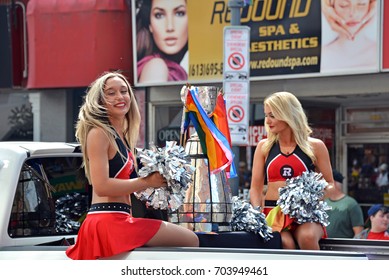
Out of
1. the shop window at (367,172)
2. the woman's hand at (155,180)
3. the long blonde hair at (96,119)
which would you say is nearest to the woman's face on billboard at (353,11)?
the shop window at (367,172)

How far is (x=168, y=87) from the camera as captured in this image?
42.7 feet

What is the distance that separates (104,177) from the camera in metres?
3.87

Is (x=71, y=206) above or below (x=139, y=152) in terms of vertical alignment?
below

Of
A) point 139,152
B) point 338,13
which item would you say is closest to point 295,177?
point 139,152

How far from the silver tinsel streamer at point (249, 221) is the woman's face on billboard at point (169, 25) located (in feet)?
26.6

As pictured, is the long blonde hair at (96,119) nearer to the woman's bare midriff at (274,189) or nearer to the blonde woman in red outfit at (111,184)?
the blonde woman in red outfit at (111,184)

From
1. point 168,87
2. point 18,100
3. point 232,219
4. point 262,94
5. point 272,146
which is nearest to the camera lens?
point 232,219

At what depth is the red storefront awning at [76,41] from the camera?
1302 cm

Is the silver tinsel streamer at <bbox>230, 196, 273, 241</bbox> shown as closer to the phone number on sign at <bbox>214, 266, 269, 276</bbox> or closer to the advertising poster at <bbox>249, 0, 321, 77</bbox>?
the phone number on sign at <bbox>214, 266, 269, 276</bbox>

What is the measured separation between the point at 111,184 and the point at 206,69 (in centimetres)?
845

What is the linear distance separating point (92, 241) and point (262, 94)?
27.6 ft

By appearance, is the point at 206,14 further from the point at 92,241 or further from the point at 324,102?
the point at 92,241

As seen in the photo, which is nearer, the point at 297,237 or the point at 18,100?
the point at 297,237

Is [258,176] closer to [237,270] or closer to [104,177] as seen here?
[104,177]
